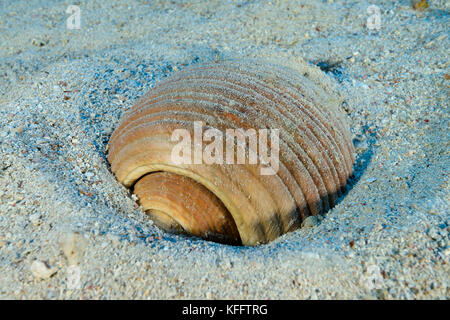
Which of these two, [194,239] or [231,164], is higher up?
[231,164]

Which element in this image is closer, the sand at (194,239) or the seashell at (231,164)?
the sand at (194,239)

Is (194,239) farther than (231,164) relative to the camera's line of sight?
Yes

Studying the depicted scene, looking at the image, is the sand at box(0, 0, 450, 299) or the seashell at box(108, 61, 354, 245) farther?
the seashell at box(108, 61, 354, 245)
